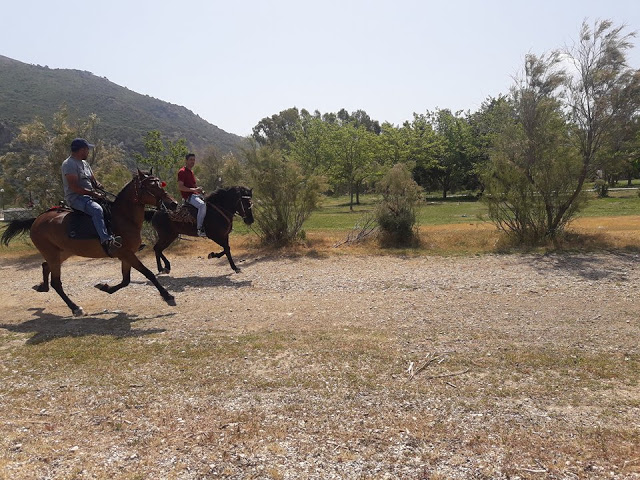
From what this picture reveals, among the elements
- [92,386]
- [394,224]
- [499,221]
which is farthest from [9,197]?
[499,221]

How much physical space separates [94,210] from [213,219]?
186 inches

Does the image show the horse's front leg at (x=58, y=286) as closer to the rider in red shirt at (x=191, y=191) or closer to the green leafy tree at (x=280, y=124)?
the rider in red shirt at (x=191, y=191)

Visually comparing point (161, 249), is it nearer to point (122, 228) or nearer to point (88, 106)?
point (122, 228)

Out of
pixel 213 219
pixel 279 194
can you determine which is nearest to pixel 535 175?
pixel 279 194

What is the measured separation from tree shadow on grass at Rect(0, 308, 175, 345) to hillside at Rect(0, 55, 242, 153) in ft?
226

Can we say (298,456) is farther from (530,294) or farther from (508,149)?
(508,149)

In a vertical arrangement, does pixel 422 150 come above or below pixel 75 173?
above

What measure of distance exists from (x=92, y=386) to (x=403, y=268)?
8.98 m

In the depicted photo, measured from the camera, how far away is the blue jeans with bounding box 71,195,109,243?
310 inches

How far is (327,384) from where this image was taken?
16.7 ft

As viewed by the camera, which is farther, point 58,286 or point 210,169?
point 210,169

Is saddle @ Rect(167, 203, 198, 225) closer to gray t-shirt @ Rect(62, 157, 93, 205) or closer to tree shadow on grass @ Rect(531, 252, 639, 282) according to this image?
gray t-shirt @ Rect(62, 157, 93, 205)

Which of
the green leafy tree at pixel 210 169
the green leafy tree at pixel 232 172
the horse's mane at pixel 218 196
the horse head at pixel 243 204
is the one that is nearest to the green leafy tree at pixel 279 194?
the green leafy tree at pixel 232 172

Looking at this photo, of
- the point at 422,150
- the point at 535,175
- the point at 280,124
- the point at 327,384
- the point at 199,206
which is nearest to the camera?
the point at 327,384
